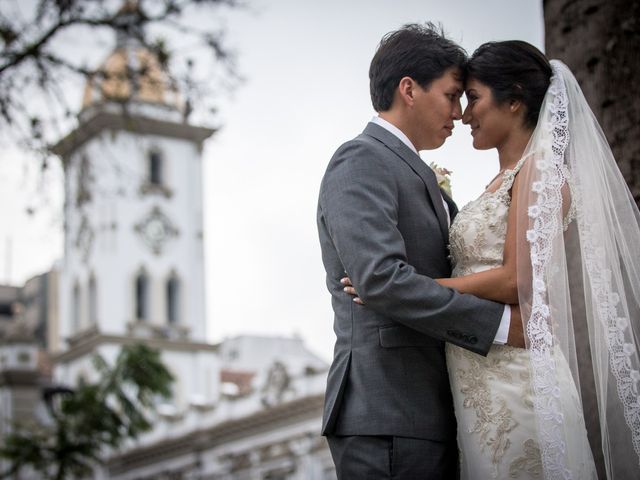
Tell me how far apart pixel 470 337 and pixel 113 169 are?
8062 millimetres

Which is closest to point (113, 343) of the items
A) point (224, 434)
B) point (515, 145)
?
point (224, 434)

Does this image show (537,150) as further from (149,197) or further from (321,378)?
(149,197)

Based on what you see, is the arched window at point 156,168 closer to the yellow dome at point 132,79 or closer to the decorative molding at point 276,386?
the decorative molding at point 276,386

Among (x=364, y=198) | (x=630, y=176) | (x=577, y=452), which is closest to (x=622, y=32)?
(x=630, y=176)

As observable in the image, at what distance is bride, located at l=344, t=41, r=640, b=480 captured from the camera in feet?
13.1

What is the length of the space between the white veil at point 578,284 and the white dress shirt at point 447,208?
68 mm

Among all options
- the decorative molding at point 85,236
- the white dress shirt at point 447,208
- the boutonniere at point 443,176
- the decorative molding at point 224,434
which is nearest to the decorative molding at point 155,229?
the decorative molding at point 224,434

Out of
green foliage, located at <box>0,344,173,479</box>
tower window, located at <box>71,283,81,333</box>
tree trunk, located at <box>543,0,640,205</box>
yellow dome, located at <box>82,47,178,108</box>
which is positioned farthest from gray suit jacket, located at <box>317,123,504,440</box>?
tower window, located at <box>71,283,81,333</box>

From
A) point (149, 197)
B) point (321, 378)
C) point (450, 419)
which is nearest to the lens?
point (450, 419)

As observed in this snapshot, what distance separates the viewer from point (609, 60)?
204 inches

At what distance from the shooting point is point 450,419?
423 centimetres

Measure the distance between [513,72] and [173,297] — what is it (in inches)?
1910

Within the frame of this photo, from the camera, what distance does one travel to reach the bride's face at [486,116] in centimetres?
447

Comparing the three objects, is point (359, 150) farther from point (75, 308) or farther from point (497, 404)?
point (75, 308)
